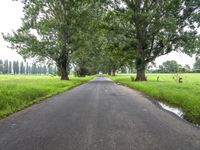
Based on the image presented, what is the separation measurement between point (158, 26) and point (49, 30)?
51.8 ft

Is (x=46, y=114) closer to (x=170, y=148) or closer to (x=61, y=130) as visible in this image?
(x=61, y=130)

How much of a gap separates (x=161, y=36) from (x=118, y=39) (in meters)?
5.60

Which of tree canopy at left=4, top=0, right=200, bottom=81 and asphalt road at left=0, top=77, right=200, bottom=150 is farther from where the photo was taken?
tree canopy at left=4, top=0, right=200, bottom=81

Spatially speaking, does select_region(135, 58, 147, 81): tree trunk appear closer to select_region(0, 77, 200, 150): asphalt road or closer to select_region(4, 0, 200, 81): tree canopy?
select_region(4, 0, 200, 81): tree canopy

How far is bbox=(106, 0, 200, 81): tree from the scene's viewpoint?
1257 inches

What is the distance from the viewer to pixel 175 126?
7562mm

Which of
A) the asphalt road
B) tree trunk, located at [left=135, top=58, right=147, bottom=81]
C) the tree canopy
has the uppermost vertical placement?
the tree canopy

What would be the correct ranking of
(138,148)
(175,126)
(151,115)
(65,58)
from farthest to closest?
(65,58)
(151,115)
(175,126)
(138,148)

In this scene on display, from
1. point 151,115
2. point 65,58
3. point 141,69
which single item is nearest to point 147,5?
point 141,69

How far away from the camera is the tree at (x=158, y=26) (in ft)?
105

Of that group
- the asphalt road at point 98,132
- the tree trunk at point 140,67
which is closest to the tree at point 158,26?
the tree trunk at point 140,67

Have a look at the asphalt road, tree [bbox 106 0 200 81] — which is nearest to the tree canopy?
tree [bbox 106 0 200 81]

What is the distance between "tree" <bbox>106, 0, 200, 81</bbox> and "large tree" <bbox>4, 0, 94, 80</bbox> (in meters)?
7.05

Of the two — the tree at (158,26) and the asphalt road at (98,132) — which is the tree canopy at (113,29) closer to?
the tree at (158,26)
